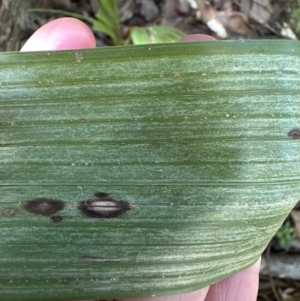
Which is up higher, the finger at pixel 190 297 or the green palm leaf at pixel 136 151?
the green palm leaf at pixel 136 151

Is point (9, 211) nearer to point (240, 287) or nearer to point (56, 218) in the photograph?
point (56, 218)

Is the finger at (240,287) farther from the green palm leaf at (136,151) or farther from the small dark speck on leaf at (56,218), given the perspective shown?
the small dark speck on leaf at (56,218)

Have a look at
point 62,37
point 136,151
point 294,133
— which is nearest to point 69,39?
point 62,37

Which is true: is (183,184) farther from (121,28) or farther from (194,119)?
(121,28)

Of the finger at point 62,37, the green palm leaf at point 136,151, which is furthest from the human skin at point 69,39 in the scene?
the green palm leaf at point 136,151

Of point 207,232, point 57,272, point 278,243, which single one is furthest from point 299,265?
point 57,272

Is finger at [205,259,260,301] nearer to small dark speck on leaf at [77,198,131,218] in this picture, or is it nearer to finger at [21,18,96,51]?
small dark speck on leaf at [77,198,131,218]
